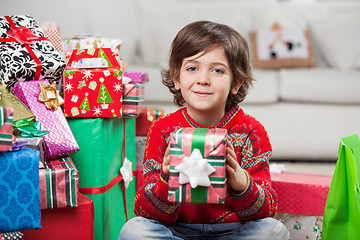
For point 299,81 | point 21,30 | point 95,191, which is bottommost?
point 95,191

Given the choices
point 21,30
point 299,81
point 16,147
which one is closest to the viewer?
point 16,147

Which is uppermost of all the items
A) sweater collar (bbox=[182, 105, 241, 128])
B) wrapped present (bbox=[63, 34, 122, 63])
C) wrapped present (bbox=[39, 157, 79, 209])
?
wrapped present (bbox=[63, 34, 122, 63])

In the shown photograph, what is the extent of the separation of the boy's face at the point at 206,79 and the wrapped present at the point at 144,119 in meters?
0.67

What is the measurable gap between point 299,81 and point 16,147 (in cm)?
186

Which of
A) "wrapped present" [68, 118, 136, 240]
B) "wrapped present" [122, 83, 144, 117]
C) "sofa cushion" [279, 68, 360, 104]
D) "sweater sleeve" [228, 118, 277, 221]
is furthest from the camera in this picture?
"sofa cushion" [279, 68, 360, 104]

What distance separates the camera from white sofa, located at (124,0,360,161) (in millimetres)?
2537

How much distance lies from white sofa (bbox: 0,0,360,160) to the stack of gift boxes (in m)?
0.71

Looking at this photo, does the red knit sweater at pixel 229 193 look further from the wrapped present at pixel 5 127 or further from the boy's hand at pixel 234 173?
the wrapped present at pixel 5 127

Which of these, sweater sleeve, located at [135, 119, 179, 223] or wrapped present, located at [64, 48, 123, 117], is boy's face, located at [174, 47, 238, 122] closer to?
sweater sleeve, located at [135, 119, 179, 223]

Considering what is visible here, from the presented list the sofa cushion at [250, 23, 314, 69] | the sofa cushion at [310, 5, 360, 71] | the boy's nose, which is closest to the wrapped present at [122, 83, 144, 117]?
the boy's nose

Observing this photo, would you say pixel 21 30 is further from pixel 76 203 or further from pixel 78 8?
pixel 78 8

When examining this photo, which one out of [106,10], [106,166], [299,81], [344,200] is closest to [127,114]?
[106,166]

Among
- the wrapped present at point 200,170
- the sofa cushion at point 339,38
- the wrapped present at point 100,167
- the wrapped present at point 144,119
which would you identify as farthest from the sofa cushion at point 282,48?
the wrapped present at point 200,170

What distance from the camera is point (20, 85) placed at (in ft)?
4.12
